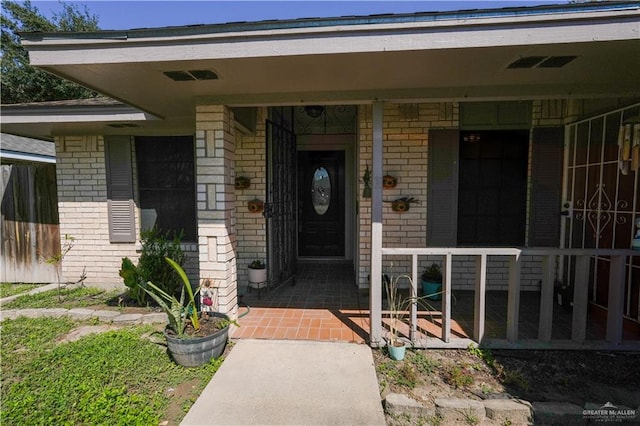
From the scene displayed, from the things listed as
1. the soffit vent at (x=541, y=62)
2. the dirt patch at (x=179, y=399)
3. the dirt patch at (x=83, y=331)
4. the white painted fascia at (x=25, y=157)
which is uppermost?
the soffit vent at (x=541, y=62)

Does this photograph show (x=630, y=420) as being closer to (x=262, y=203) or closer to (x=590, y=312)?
(x=590, y=312)

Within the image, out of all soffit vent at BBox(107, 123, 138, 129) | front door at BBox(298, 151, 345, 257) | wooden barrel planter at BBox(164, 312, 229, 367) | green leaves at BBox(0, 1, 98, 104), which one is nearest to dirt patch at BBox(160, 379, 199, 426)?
wooden barrel planter at BBox(164, 312, 229, 367)

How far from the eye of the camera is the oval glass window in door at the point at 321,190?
220 inches

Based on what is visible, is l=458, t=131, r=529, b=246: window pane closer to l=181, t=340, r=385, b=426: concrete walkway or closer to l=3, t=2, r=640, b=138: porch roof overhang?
l=3, t=2, r=640, b=138: porch roof overhang

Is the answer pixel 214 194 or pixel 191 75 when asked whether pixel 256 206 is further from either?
pixel 191 75

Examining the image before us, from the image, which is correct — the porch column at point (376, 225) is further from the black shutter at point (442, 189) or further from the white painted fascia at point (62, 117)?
the white painted fascia at point (62, 117)

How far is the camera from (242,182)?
4.21 metres

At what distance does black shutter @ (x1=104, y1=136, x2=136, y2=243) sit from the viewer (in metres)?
4.34

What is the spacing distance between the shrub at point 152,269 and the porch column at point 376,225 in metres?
2.39

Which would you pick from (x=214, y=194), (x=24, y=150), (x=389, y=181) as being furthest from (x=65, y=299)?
(x=389, y=181)

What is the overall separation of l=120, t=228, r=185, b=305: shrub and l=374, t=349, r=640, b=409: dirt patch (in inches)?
105

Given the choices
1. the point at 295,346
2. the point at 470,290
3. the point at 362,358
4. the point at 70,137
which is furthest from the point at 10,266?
the point at 470,290

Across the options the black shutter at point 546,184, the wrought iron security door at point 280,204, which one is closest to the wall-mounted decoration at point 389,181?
the wrought iron security door at point 280,204

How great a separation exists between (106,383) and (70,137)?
12.5ft
